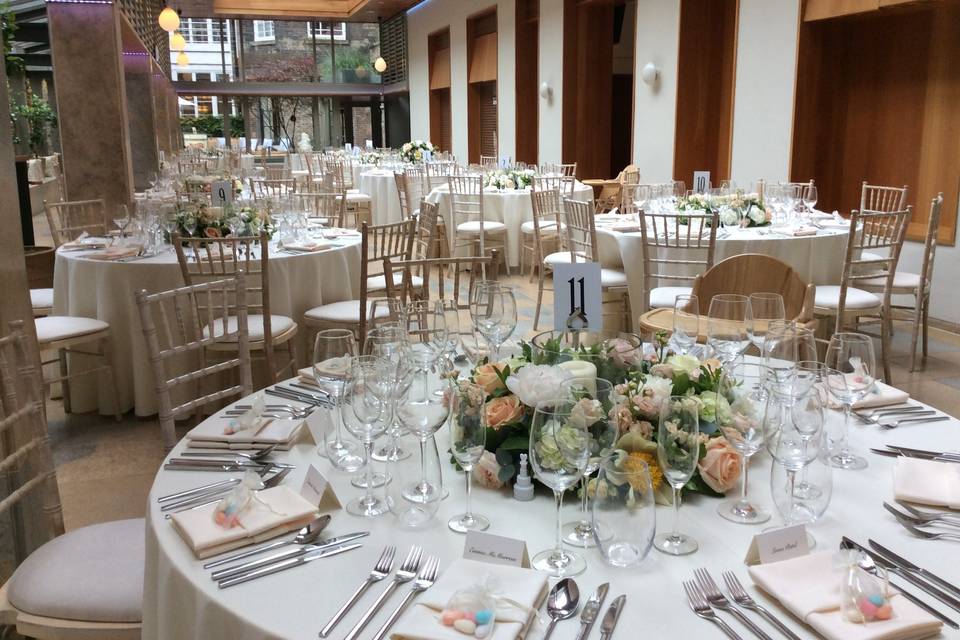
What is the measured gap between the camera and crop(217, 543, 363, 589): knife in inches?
54.3

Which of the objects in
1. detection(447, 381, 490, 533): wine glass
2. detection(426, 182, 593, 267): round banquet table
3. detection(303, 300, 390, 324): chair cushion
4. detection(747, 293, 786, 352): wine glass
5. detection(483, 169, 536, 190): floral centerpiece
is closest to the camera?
detection(447, 381, 490, 533): wine glass

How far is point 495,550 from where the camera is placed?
1.37 metres

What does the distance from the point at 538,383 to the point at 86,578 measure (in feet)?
3.82

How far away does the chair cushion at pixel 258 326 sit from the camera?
4234 mm

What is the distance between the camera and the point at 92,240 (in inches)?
205

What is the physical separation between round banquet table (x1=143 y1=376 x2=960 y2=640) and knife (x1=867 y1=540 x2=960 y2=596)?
0.07 ft

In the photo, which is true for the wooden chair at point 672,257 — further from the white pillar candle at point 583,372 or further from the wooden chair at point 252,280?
the white pillar candle at point 583,372

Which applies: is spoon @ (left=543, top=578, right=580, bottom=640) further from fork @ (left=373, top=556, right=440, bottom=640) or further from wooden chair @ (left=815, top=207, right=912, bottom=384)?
wooden chair @ (left=815, top=207, right=912, bottom=384)

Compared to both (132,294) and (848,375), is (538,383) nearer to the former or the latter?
(848,375)

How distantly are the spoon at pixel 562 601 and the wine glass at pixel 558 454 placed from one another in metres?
0.05

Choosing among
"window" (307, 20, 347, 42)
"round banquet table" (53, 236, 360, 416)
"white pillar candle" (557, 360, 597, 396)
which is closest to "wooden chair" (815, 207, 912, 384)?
"round banquet table" (53, 236, 360, 416)

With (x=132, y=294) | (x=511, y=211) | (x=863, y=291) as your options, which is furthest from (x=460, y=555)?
(x=511, y=211)

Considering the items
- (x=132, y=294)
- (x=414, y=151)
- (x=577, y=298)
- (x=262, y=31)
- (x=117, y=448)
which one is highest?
(x=262, y=31)

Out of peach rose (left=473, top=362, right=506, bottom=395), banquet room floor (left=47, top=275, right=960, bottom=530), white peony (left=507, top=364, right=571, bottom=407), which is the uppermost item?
white peony (left=507, top=364, right=571, bottom=407)
